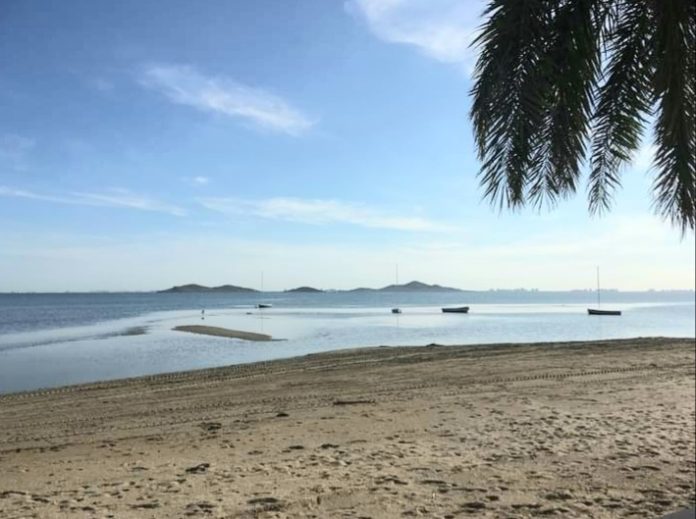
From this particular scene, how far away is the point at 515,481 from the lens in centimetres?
611

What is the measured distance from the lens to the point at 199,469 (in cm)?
654

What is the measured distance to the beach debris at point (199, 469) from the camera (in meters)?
6.42

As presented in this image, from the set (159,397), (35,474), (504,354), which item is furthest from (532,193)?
(504,354)

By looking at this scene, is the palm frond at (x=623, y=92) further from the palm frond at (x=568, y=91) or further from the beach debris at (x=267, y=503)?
the beach debris at (x=267, y=503)

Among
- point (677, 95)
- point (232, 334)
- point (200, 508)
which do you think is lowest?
point (232, 334)

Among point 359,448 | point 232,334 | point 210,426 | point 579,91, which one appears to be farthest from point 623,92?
point 232,334

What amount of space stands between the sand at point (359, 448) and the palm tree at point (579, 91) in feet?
9.31

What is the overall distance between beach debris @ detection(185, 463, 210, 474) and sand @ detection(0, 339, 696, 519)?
0.03 metres

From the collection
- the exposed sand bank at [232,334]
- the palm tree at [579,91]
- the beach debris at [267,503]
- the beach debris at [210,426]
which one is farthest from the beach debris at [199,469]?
the exposed sand bank at [232,334]

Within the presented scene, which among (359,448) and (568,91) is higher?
(568,91)

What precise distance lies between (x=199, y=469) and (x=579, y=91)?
5.39 meters

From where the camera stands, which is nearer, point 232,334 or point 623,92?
point 623,92

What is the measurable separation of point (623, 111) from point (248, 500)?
5066 millimetres

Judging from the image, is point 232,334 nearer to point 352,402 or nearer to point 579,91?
point 352,402
